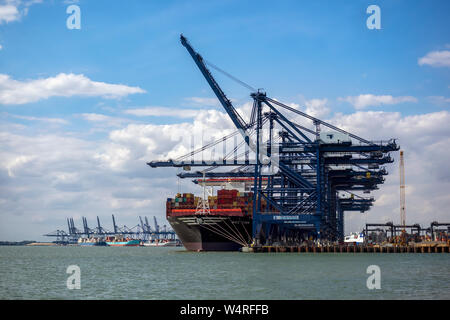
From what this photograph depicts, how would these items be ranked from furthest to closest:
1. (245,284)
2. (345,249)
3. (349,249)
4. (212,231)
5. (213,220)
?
(212,231) → (213,220) → (349,249) → (345,249) → (245,284)

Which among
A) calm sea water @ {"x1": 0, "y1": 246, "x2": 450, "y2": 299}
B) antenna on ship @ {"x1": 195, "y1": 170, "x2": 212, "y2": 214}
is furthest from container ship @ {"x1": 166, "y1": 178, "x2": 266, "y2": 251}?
calm sea water @ {"x1": 0, "y1": 246, "x2": 450, "y2": 299}

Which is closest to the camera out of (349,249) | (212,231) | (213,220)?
(349,249)

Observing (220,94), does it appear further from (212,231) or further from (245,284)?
(245,284)

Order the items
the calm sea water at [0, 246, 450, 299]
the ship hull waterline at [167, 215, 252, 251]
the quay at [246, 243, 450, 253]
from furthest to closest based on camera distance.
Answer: the ship hull waterline at [167, 215, 252, 251] → the quay at [246, 243, 450, 253] → the calm sea water at [0, 246, 450, 299]

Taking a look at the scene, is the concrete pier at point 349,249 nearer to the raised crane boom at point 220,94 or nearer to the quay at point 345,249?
the quay at point 345,249

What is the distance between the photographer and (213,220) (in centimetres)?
6906

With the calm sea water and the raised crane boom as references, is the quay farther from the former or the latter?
the calm sea water

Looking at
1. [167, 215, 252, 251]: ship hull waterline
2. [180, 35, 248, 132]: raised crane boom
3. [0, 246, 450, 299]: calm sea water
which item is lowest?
[0, 246, 450, 299]: calm sea water

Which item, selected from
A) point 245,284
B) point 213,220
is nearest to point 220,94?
point 213,220

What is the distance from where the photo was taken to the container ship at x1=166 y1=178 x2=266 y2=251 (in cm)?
6981

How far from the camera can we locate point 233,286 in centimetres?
2925
